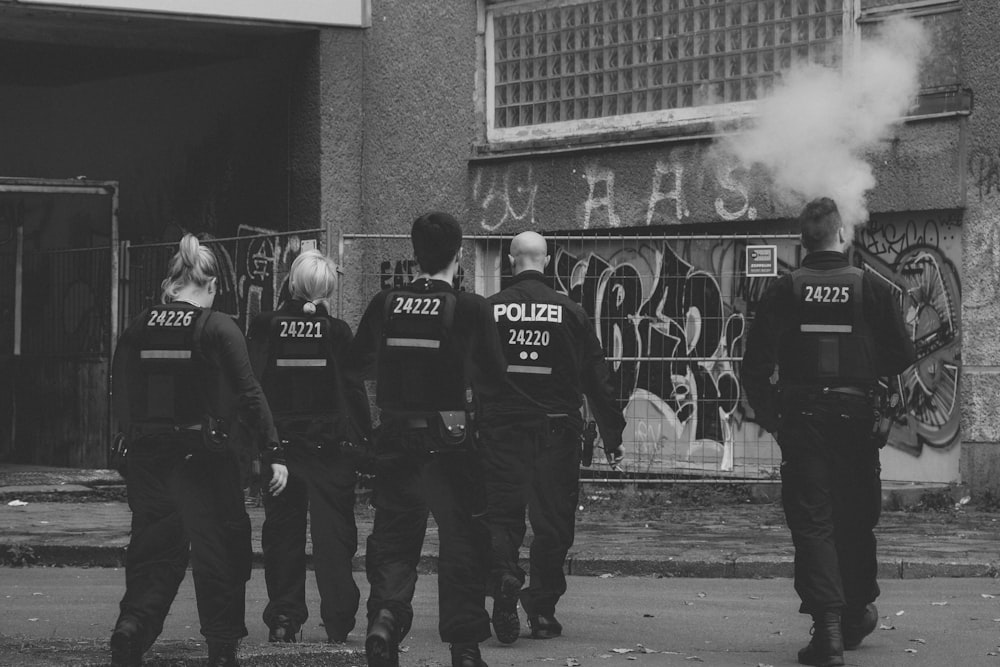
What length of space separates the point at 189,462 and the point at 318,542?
98cm

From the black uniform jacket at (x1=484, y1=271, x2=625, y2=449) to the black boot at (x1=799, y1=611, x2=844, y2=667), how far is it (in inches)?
55.8

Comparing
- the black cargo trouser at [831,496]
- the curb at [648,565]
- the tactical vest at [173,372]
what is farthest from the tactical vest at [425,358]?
the curb at [648,565]

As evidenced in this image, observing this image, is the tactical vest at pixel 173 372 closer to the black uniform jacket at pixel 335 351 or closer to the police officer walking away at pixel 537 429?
the black uniform jacket at pixel 335 351

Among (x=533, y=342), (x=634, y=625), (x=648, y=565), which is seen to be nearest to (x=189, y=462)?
(x=533, y=342)

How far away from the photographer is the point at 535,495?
7.39 meters

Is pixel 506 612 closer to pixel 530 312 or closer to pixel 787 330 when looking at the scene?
pixel 530 312

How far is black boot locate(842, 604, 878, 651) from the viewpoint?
6.96 metres

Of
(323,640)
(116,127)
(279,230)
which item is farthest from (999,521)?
(116,127)

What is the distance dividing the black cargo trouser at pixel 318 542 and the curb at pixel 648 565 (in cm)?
195

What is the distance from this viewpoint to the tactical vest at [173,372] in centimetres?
630

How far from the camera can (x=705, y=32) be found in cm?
1369

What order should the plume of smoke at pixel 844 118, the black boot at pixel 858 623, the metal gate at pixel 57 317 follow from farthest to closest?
the metal gate at pixel 57 317 < the plume of smoke at pixel 844 118 < the black boot at pixel 858 623


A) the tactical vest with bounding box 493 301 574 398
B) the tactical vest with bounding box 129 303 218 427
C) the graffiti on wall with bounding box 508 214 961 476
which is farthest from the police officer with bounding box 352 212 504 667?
the graffiti on wall with bounding box 508 214 961 476

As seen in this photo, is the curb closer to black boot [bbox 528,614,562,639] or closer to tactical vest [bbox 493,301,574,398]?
black boot [bbox 528,614,562,639]
